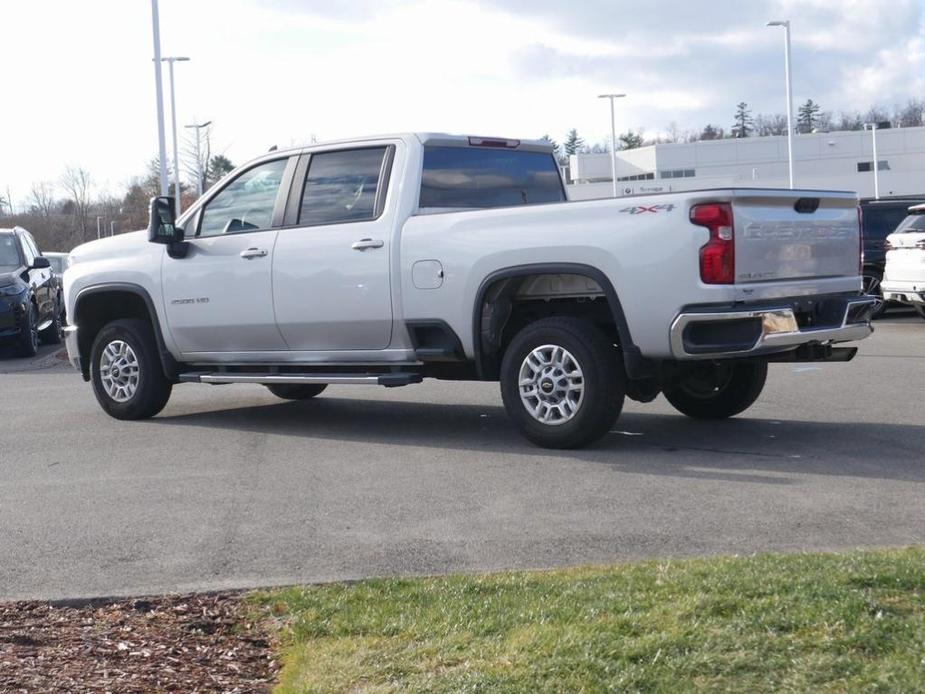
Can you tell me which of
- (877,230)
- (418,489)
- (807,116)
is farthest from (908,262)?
(807,116)

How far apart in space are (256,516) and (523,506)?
1450 mm

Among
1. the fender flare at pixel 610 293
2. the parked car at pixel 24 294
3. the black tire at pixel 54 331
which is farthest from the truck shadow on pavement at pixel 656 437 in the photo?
the black tire at pixel 54 331

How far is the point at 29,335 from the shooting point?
1838 cm

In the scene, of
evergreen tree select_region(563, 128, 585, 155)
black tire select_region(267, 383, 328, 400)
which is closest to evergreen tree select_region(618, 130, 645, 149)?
evergreen tree select_region(563, 128, 585, 155)

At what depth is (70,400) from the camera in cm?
1251

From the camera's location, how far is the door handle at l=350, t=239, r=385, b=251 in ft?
29.6

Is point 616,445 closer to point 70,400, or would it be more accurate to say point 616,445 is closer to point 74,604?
point 74,604

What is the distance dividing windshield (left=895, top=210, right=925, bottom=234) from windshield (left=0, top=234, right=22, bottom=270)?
12.8 m

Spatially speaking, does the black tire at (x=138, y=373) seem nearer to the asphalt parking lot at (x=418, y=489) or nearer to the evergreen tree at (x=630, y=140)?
the asphalt parking lot at (x=418, y=489)

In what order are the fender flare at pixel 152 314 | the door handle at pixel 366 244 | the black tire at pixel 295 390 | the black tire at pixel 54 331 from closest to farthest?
the door handle at pixel 366 244
the fender flare at pixel 152 314
the black tire at pixel 295 390
the black tire at pixel 54 331

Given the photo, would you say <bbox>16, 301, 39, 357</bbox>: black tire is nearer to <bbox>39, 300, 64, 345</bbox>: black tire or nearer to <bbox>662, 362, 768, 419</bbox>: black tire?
<bbox>39, 300, 64, 345</bbox>: black tire

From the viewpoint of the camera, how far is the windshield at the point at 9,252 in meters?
18.8

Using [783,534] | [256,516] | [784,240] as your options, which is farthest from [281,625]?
[784,240]

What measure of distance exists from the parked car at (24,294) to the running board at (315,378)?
8573 mm
